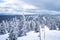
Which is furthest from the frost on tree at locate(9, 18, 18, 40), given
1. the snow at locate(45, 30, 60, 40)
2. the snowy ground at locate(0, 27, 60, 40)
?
the snow at locate(45, 30, 60, 40)

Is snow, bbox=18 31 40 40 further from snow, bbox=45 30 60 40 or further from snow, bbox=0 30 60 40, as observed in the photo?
snow, bbox=45 30 60 40

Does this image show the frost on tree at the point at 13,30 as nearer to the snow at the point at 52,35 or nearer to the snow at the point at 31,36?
the snow at the point at 31,36

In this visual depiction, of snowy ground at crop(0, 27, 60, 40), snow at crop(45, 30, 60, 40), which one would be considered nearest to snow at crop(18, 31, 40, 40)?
snowy ground at crop(0, 27, 60, 40)

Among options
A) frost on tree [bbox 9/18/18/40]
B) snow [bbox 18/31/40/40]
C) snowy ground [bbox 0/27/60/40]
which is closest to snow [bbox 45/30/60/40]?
snowy ground [bbox 0/27/60/40]

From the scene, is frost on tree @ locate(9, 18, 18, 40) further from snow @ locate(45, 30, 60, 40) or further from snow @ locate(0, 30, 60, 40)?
snow @ locate(45, 30, 60, 40)

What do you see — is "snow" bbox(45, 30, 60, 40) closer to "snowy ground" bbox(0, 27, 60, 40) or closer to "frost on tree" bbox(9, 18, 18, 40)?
"snowy ground" bbox(0, 27, 60, 40)

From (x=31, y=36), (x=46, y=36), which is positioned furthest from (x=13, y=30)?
(x=46, y=36)

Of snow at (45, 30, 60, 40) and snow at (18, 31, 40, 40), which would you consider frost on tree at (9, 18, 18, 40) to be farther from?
snow at (45, 30, 60, 40)

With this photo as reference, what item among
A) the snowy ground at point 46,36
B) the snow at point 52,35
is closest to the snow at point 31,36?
the snowy ground at point 46,36

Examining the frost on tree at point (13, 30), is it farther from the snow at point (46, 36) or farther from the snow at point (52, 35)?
the snow at point (52, 35)

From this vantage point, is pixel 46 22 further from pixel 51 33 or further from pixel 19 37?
pixel 19 37

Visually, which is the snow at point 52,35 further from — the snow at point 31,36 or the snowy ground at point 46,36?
the snow at point 31,36

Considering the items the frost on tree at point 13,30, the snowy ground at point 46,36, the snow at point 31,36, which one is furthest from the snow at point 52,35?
the frost on tree at point 13,30
